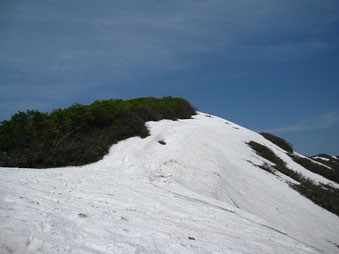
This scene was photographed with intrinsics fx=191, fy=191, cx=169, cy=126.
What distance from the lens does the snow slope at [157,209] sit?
2.60 meters

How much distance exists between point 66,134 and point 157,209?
7793 mm

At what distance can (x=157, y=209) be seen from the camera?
432 centimetres

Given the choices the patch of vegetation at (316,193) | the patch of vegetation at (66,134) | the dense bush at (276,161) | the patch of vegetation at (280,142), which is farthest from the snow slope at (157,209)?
the patch of vegetation at (280,142)

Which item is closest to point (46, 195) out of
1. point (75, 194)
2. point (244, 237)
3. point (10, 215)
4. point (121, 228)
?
point (75, 194)

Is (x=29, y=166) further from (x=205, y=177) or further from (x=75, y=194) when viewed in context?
(x=205, y=177)

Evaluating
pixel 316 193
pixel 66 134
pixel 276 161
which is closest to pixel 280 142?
pixel 276 161

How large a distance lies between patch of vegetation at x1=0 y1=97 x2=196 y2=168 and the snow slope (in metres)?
1.07

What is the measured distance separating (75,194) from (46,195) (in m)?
0.58

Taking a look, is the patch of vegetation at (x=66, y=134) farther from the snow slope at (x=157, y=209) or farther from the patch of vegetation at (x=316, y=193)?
the patch of vegetation at (x=316, y=193)

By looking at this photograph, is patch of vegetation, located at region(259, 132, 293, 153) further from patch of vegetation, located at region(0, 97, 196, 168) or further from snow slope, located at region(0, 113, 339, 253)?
patch of vegetation, located at region(0, 97, 196, 168)

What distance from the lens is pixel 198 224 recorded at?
→ 3936mm

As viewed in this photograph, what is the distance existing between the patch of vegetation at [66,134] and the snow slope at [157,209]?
107 cm

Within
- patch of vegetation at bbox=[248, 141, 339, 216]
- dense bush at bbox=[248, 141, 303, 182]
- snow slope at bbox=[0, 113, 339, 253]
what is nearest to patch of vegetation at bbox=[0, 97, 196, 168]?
snow slope at bbox=[0, 113, 339, 253]

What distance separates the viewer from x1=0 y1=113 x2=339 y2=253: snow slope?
2.60 m
